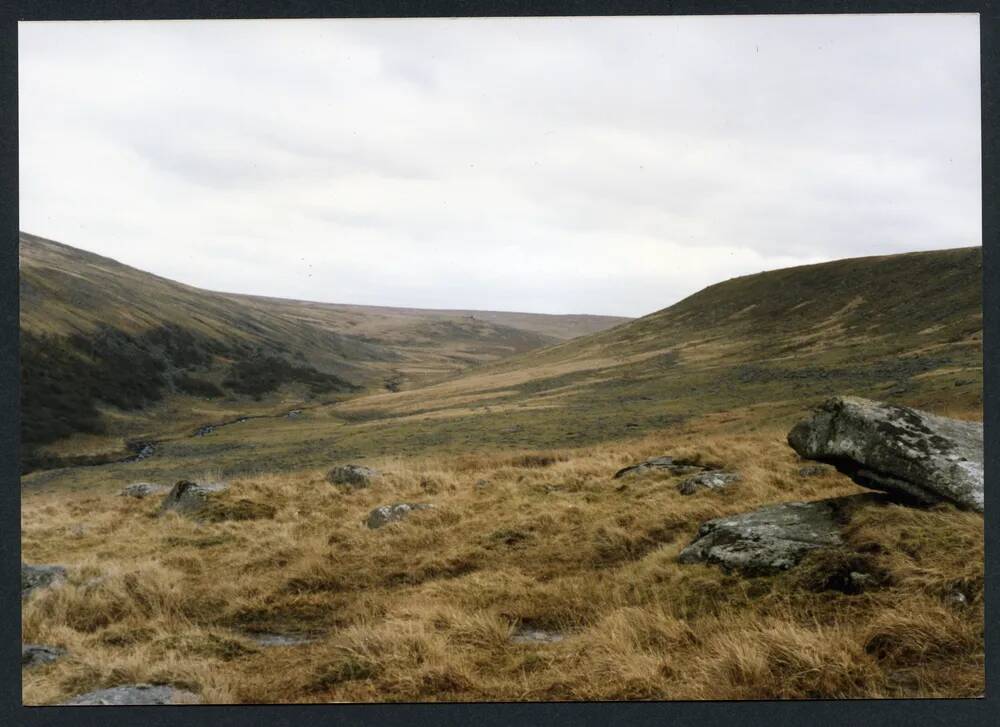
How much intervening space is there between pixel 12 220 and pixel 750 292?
249 feet

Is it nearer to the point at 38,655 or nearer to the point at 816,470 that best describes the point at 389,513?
the point at 38,655

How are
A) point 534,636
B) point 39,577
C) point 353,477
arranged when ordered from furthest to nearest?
point 353,477, point 39,577, point 534,636

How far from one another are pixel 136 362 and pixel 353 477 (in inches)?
2479

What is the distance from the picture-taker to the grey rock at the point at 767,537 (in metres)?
6.40

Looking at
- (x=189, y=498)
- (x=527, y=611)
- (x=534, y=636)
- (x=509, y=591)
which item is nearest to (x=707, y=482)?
(x=509, y=591)

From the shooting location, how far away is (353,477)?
15.0 meters

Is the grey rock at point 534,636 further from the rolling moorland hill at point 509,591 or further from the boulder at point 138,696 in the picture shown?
the boulder at point 138,696

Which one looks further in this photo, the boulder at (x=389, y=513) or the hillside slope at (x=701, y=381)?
the hillside slope at (x=701, y=381)

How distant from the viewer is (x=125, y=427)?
48844mm

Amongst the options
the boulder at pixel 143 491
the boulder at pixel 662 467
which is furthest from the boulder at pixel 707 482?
the boulder at pixel 143 491

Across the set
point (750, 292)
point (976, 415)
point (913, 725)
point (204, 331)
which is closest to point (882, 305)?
point (750, 292)

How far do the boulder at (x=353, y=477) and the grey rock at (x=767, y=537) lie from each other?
9479 mm

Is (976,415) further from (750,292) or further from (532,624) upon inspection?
(750,292)

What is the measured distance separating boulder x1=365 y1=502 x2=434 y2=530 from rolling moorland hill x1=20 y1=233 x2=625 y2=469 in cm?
2097
